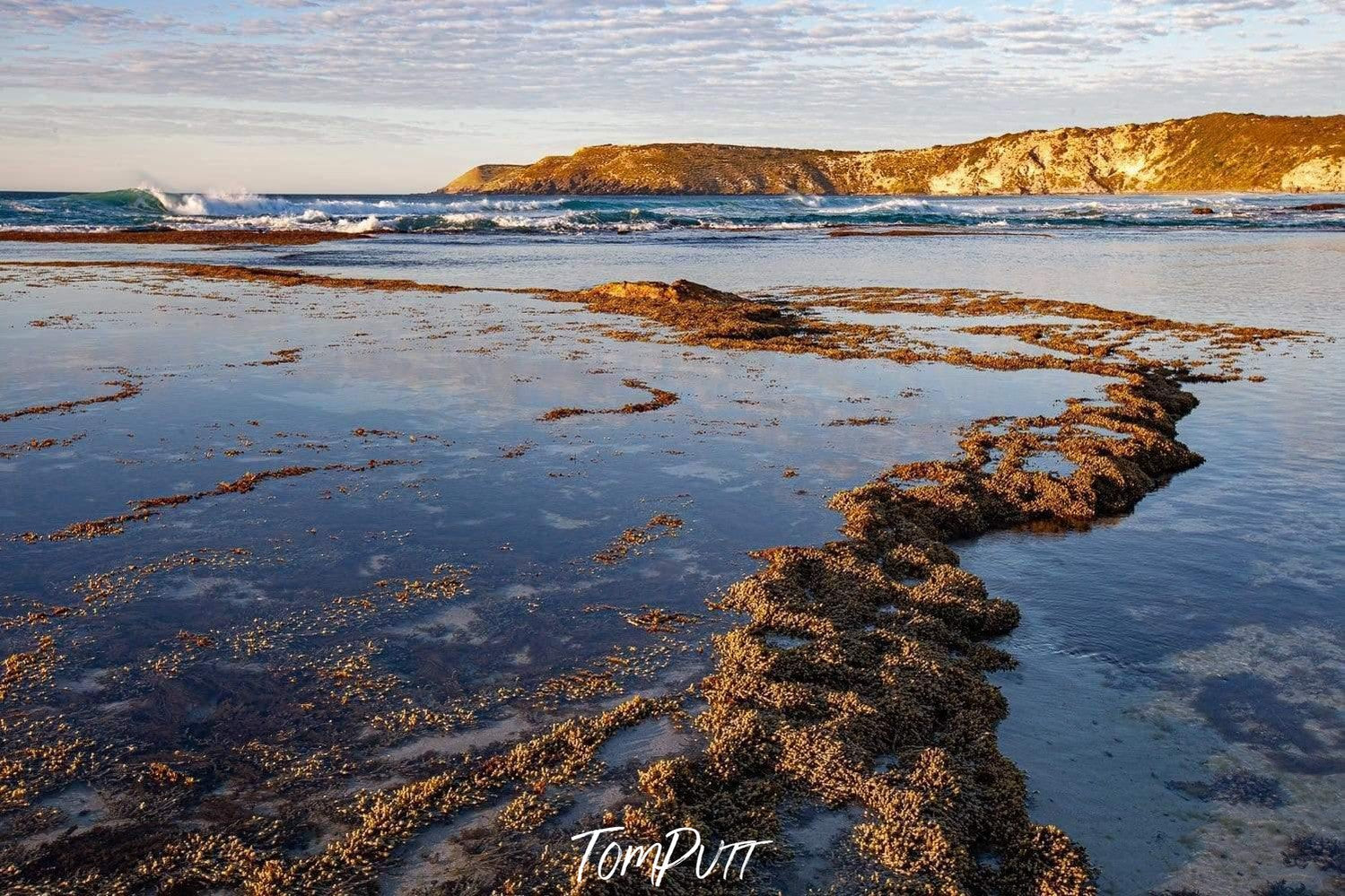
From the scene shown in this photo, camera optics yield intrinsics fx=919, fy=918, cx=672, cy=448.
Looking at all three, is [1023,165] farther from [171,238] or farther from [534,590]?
[534,590]

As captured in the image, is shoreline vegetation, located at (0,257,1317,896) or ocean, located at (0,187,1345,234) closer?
shoreline vegetation, located at (0,257,1317,896)

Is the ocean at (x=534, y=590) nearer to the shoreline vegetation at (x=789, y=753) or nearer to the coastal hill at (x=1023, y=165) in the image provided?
the shoreline vegetation at (x=789, y=753)

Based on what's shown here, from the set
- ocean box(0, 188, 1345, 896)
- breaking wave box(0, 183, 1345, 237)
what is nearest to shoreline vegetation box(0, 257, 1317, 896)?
ocean box(0, 188, 1345, 896)

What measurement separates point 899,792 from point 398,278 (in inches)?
1372

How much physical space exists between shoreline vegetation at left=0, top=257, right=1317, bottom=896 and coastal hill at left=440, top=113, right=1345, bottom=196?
16071cm

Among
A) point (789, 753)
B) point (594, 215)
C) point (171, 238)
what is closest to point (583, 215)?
point (594, 215)

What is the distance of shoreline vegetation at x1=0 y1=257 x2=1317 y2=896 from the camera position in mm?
4961

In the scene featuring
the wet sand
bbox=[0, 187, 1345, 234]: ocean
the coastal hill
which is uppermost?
the coastal hill

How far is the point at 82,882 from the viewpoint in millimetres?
4812

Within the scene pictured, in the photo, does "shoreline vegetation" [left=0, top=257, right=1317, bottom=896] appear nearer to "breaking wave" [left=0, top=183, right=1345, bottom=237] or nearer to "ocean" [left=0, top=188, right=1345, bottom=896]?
"ocean" [left=0, top=188, right=1345, bottom=896]

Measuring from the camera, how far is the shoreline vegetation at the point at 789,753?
16.3 ft

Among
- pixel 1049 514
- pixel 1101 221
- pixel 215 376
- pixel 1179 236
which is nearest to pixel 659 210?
pixel 1101 221

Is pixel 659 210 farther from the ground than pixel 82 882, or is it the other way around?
pixel 659 210

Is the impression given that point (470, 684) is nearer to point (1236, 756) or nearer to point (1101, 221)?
point (1236, 756)
